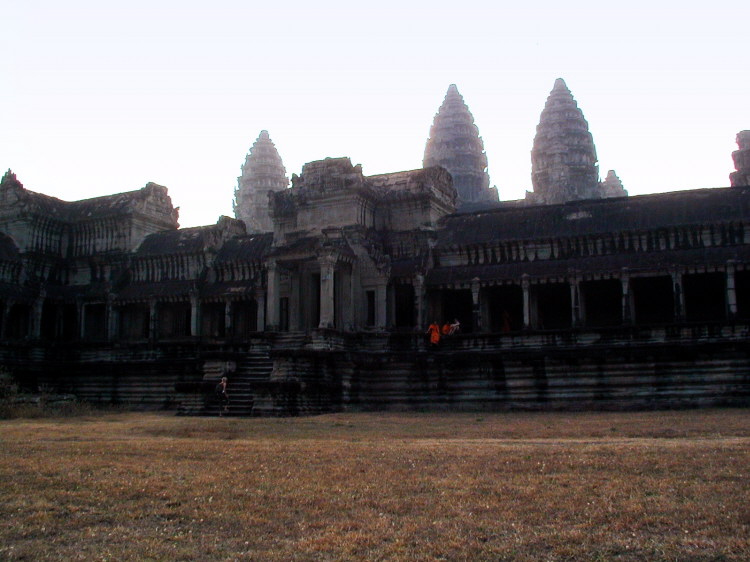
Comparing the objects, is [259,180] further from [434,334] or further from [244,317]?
[434,334]

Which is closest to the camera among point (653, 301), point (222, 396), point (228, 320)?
point (222, 396)

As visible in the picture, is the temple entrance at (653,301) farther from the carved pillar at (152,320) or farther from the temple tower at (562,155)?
the temple tower at (562,155)

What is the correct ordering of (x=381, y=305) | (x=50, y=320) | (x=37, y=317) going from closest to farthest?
(x=381, y=305), (x=37, y=317), (x=50, y=320)

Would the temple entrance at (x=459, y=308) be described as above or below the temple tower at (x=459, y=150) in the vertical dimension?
below

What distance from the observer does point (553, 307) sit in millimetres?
42062

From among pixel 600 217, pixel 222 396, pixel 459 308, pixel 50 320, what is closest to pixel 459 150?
pixel 50 320

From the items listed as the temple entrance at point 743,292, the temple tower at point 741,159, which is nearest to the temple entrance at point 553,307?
the temple entrance at point 743,292

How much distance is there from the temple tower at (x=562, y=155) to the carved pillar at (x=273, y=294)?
192 ft

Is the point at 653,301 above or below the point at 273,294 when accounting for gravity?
below

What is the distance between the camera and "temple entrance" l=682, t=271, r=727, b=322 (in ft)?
126

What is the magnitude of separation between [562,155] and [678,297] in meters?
64.1

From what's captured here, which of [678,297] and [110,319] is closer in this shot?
[678,297]

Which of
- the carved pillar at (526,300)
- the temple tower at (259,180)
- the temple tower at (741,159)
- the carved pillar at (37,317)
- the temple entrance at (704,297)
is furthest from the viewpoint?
the temple tower at (259,180)

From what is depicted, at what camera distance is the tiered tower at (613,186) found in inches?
4103
